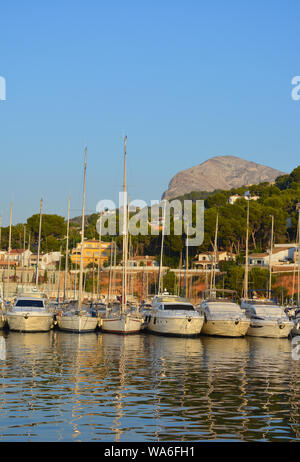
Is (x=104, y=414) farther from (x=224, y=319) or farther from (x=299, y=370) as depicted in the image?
(x=224, y=319)

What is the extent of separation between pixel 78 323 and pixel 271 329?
1363 centimetres

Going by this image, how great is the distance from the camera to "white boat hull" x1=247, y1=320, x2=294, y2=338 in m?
50.3

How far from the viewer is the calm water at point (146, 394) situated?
671 inches

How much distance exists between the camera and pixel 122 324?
49.2 meters

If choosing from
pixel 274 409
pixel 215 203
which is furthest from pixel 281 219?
pixel 274 409

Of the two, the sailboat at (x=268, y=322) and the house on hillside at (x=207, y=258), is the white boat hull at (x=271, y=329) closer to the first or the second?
the sailboat at (x=268, y=322)

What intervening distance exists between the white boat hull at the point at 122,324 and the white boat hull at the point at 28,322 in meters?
4.12

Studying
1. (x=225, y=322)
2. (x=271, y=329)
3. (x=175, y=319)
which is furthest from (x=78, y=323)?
(x=271, y=329)

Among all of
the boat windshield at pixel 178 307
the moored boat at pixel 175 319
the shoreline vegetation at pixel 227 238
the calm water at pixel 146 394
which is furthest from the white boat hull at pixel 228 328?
the shoreline vegetation at pixel 227 238

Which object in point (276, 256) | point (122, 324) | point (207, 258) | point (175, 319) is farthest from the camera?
point (207, 258)

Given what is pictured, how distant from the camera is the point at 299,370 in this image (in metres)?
31.1

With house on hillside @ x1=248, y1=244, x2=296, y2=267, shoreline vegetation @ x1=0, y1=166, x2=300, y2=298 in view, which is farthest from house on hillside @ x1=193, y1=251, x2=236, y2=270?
house on hillside @ x1=248, y1=244, x2=296, y2=267

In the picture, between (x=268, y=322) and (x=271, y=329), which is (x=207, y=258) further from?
(x=271, y=329)
